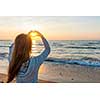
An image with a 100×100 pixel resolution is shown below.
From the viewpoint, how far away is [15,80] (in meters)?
2.75

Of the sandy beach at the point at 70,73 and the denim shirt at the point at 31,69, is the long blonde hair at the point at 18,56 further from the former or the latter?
the sandy beach at the point at 70,73

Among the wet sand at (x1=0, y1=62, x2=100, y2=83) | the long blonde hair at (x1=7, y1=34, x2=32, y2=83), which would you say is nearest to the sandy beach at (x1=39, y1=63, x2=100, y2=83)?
the wet sand at (x1=0, y1=62, x2=100, y2=83)

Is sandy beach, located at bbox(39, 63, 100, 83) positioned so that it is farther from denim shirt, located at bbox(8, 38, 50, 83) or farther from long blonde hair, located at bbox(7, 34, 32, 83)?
long blonde hair, located at bbox(7, 34, 32, 83)

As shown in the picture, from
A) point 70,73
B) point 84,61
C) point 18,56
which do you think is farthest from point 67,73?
point 18,56

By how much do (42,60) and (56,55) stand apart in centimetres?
11

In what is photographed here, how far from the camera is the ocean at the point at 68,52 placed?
2731 millimetres

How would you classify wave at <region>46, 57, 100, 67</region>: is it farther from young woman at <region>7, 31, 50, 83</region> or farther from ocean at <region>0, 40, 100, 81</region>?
young woman at <region>7, 31, 50, 83</region>

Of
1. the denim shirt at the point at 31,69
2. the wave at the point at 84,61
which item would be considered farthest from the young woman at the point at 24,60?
the wave at the point at 84,61

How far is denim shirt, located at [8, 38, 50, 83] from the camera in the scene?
2.75m

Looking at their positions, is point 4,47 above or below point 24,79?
above

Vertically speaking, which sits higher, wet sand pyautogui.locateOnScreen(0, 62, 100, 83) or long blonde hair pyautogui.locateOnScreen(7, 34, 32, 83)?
long blonde hair pyautogui.locateOnScreen(7, 34, 32, 83)
